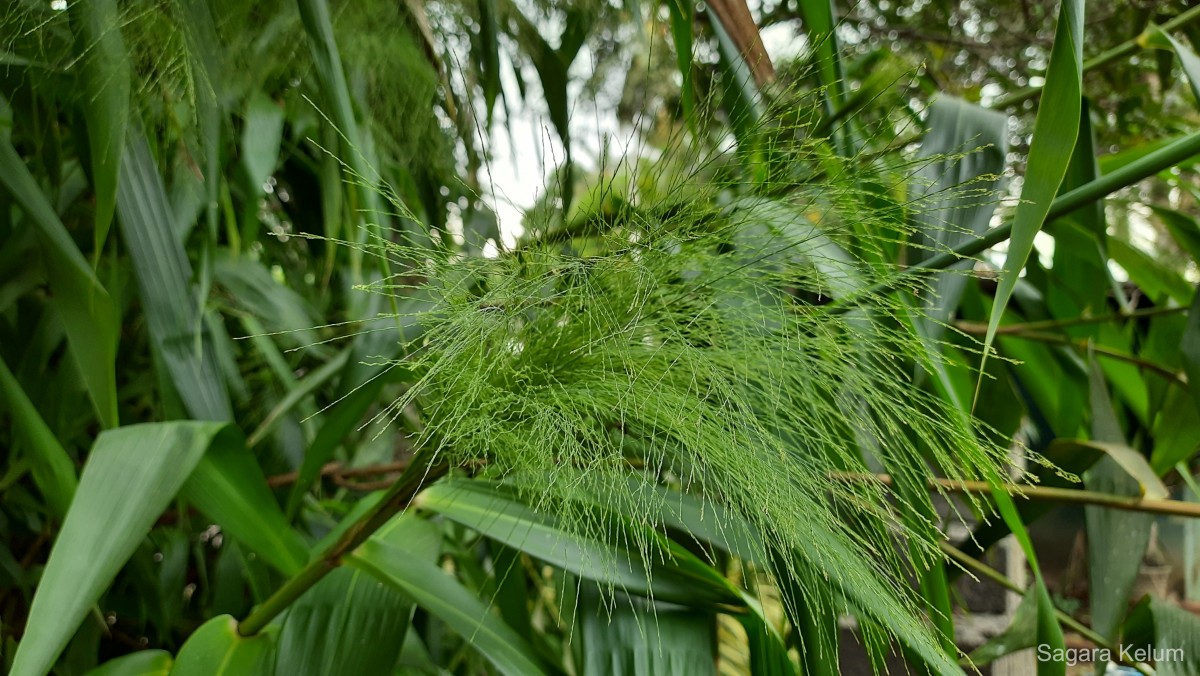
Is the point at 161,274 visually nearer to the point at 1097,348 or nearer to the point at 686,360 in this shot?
the point at 686,360

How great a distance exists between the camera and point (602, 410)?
0.89 ft

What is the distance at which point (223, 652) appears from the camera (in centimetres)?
36

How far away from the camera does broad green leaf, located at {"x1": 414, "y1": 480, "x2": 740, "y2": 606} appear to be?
34 centimetres

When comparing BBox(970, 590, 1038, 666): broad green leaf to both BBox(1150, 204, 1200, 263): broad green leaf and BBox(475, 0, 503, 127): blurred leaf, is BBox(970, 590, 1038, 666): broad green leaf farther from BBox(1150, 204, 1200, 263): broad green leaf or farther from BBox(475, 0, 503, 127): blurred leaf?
BBox(475, 0, 503, 127): blurred leaf

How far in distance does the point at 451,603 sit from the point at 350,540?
0.19ft

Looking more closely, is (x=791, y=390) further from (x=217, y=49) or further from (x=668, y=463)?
(x=217, y=49)

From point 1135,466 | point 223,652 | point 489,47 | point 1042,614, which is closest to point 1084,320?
point 1135,466

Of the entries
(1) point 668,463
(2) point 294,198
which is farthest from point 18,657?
(2) point 294,198

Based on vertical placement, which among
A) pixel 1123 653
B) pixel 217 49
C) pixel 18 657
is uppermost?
pixel 217 49

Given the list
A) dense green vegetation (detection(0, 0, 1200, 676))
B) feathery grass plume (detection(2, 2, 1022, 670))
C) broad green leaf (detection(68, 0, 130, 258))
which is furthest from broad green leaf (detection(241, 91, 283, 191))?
feathery grass plume (detection(2, 2, 1022, 670))

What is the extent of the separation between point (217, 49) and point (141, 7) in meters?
0.04

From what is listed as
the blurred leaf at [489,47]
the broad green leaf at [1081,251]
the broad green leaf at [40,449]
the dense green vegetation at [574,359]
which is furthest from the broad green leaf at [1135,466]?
the broad green leaf at [40,449]

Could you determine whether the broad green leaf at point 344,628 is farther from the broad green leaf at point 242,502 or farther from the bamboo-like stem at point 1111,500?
the bamboo-like stem at point 1111,500

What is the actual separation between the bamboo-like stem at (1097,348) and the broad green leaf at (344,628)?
0.39 metres
